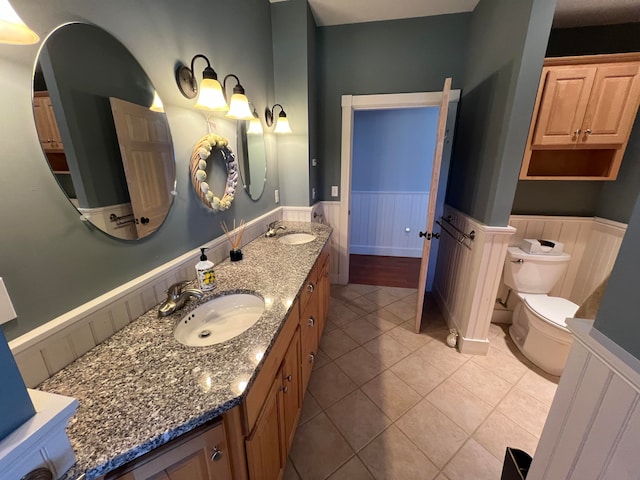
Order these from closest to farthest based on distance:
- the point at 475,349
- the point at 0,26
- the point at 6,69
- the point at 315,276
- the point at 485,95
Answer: the point at 0,26 → the point at 6,69 → the point at 315,276 → the point at 485,95 → the point at 475,349

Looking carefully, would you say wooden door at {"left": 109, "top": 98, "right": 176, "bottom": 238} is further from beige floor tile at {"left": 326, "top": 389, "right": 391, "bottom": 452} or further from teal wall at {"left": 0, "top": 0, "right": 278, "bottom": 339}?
beige floor tile at {"left": 326, "top": 389, "right": 391, "bottom": 452}

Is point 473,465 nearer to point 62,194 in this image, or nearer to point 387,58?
point 62,194

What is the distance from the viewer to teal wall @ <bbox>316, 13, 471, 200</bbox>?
2.30 m

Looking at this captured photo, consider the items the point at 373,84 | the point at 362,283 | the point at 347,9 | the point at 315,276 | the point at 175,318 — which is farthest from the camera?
the point at 362,283

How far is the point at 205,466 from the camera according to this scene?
2.23ft

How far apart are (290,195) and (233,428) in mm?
2076

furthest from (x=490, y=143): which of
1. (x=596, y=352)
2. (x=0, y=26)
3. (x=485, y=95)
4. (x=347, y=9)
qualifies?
(x=0, y=26)

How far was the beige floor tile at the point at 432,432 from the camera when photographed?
1.34 meters

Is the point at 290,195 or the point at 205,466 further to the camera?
the point at 290,195

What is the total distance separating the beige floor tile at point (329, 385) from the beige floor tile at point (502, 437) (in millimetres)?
758

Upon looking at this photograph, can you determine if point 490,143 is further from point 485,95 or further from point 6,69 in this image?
point 6,69

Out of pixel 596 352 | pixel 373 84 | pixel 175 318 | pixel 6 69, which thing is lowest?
pixel 175 318

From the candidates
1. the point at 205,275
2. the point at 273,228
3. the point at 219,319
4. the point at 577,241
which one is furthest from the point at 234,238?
the point at 577,241

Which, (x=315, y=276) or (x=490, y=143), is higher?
(x=490, y=143)
